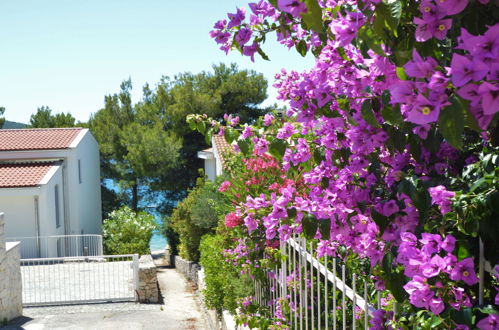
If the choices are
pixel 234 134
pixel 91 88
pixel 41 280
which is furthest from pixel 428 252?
pixel 91 88

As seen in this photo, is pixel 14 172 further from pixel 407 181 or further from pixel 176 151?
pixel 407 181

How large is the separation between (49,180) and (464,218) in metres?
20.3

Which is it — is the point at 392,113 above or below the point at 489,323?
above

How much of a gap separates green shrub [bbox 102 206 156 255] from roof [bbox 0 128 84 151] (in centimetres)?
388

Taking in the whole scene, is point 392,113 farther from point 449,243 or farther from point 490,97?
point 490,97

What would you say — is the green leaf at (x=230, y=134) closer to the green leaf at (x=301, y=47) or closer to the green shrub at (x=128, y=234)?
the green leaf at (x=301, y=47)

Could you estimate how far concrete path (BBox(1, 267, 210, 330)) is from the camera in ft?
38.4

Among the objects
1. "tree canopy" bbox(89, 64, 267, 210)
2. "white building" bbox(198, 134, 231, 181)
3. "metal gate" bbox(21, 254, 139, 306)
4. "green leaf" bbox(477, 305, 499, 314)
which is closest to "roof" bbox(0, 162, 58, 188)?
"metal gate" bbox(21, 254, 139, 306)

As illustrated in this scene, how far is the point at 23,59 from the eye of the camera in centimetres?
2969

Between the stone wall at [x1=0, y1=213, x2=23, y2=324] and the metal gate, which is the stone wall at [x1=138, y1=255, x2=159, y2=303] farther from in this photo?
the stone wall at [x1=0, y1=213, x2=23, y2=324]

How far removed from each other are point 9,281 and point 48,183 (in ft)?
28.9

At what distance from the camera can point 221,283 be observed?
9.23m

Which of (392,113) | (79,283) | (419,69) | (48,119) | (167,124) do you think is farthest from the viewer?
(48,119)

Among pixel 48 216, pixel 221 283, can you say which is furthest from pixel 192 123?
pixel 48 216
